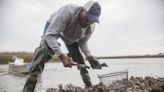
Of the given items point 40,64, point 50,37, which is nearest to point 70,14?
point 50,37

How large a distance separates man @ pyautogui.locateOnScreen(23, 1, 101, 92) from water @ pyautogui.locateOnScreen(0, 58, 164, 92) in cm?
56

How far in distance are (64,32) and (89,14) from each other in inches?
9.3

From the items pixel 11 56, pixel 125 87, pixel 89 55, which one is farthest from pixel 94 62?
pixel 11 56

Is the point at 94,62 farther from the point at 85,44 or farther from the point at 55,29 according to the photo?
the point at 55,29

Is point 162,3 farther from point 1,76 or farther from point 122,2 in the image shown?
point 1,76

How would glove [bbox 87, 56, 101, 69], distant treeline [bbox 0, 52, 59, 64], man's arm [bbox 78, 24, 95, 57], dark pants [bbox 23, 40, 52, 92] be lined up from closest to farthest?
dark pants [bbox 23, 40, 52, 92] → man's arm [bbox 78, 24, 95, 57] → glove [bbox 87, 56, 101, 69] → distant treeline [bbox 0, 52, 59, 64]

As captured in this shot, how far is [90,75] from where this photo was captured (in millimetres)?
3033

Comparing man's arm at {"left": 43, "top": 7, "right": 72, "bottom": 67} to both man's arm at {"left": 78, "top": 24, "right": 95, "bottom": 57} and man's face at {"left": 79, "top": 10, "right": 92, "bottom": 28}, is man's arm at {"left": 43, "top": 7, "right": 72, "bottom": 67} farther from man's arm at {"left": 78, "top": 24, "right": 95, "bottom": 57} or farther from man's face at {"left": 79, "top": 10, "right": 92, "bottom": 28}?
man's arm at {"left": 78, "top": 24, "right": 95, "bottom": 57}

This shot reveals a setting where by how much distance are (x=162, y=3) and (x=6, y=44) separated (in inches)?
53.8

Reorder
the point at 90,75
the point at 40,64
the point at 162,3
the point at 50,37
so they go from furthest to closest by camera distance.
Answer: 1. the point at 162,3
2. the point at 90,75
3. the point at 40,64
4. the point at 50,37

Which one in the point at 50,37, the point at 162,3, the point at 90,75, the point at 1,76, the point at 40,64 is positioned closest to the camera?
the point at 50,37

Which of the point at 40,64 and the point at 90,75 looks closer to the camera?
the point at 40,64

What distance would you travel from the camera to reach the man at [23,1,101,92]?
219 cm

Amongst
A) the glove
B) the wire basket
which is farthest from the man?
the wire basket
